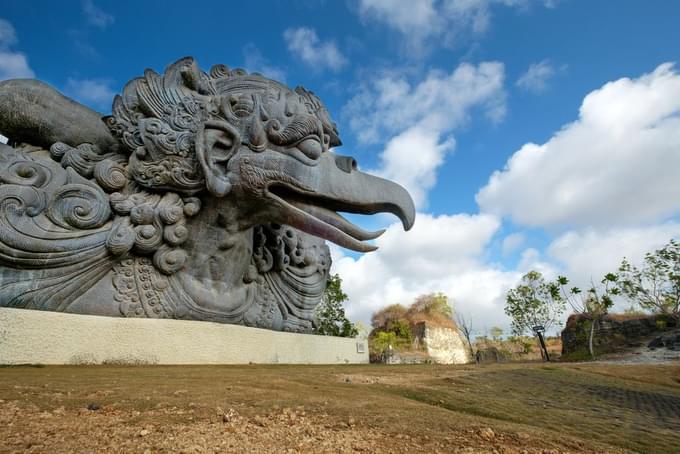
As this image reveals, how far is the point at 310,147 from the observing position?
3.86 m

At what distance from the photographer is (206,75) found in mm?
4113

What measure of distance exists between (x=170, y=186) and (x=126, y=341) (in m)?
1.41

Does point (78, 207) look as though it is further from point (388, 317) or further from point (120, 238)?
point (388, 317)

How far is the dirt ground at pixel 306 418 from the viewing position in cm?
105

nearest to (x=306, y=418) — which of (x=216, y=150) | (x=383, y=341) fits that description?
(x=216, y=150)

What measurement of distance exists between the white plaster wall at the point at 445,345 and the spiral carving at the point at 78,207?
21.5 metres

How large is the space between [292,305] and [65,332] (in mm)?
2609

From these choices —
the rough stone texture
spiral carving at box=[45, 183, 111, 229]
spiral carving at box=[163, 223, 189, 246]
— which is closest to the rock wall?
the rough stone texture

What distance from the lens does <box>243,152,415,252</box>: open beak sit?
12.6ft

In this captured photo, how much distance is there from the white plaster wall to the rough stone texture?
277 inches

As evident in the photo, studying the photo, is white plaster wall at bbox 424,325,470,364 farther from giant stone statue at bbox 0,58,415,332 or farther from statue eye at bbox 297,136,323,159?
statue eye at bbox 297,136,323,159

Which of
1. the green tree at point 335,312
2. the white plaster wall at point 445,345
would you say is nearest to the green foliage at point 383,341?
the white plaster wall at point 445,345

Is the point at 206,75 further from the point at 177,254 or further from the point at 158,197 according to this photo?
the point at 177,254

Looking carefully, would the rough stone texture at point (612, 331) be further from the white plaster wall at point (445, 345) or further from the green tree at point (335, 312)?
the green tree at point (335, 312)
